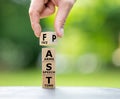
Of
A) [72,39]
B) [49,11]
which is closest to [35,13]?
[49,11]

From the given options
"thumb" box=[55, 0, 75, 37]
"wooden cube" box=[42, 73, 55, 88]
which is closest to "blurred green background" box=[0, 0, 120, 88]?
"wooden cube" box=[42, 73, 55, 88]

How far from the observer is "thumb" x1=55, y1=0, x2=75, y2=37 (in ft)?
→ 5.12

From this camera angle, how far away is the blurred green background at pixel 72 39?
8.82m

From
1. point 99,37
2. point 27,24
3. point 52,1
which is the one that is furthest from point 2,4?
point 52,1

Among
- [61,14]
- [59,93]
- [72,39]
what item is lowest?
[59,93]

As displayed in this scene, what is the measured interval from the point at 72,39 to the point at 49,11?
732 centimetres

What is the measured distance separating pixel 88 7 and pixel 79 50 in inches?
34.1

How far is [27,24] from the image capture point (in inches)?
343

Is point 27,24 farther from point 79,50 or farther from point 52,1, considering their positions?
point 52,1

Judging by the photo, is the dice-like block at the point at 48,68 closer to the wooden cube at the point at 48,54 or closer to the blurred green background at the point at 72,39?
the wooden cube at the point at 48,54

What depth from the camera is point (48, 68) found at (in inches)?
66.2

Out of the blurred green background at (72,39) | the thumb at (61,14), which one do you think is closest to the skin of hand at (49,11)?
the thumb at (61,14)

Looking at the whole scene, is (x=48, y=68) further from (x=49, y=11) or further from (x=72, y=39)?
(x=72, y=39)

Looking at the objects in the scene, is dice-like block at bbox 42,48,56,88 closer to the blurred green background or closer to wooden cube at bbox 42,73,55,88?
wooden cube at bbox 42,73,55,88
